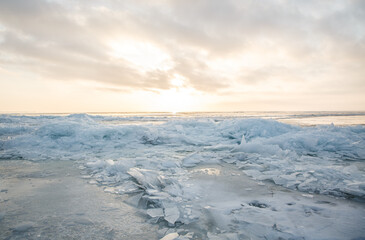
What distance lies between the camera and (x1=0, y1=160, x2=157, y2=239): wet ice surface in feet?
5.57

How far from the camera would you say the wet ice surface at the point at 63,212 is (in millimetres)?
1698

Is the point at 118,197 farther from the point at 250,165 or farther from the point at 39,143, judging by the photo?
the point at 39,143

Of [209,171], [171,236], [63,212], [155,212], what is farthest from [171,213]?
[209,171]

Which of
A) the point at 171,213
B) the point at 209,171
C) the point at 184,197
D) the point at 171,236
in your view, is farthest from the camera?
the point at 209,171

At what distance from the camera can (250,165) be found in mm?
4148

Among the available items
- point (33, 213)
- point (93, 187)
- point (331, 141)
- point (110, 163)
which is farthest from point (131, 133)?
point (331, 141)

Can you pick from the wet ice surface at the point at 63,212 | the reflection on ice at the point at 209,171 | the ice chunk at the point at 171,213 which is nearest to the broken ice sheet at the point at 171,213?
the ice chunk at the point at 171,213

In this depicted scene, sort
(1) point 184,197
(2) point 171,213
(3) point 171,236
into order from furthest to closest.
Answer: (1) point 184,197 < (2) point 171,213 < (3) point 171,236

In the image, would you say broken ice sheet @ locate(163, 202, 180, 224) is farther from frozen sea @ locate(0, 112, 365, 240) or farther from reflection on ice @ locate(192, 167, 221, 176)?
reflection on ice @ locate(192, 167, 221, 176)

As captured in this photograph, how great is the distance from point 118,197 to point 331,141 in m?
6.59

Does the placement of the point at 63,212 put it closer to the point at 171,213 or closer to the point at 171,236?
the point at 171,213

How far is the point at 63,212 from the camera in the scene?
2.06 metres

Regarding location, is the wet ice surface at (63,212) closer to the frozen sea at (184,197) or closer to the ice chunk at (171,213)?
the frozen sea at (184,197)

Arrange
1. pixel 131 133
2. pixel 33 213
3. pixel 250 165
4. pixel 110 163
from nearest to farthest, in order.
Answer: pixel 33 213 < pixel 110 163 < pixel 250 165 < pixel 131 133
